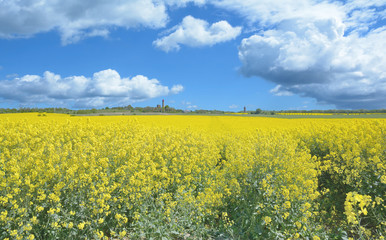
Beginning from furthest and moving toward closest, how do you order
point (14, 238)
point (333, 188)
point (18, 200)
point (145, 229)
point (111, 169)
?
point (333, 188), point (111, 169), point (145, 229), point (18, 200), point (14, 238)

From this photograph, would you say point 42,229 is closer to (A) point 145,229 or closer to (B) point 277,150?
(A) point 145,229

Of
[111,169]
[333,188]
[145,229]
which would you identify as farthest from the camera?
[333,188]

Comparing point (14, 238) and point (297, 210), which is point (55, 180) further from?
point (297, 210)

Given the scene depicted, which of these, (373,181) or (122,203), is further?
(373,181)

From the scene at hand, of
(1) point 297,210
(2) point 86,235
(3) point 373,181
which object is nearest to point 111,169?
(2) point 86,235

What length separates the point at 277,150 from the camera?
28.5ft

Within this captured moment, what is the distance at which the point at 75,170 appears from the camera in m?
4.88

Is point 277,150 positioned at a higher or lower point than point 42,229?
higher

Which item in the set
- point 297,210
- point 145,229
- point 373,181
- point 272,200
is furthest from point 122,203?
point 373,181

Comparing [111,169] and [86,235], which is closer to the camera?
[86,235]

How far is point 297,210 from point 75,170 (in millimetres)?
5011

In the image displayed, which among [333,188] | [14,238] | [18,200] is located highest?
[18,200]

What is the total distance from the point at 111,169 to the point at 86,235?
2.07 m

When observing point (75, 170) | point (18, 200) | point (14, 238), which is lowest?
point (14, 238)
